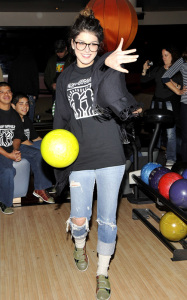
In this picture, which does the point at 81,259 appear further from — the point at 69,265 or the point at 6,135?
the point at 6,135

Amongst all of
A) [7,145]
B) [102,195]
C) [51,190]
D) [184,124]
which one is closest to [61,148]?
[102,195]

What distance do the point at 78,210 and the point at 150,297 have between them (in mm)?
609

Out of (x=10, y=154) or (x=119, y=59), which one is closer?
(x=119, y=59)

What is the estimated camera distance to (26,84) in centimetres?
579

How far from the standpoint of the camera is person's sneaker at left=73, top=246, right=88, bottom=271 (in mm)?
2280

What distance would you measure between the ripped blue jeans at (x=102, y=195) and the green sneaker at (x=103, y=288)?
0.16 meters

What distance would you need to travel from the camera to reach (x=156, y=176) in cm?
272

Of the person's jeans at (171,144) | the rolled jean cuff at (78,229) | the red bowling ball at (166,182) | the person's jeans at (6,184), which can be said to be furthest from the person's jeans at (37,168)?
the person's jeans at (171,144)

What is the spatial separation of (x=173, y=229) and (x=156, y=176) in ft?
1.29

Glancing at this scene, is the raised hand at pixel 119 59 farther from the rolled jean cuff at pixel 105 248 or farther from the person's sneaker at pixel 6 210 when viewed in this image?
the person's sneaker at pixel 6 210

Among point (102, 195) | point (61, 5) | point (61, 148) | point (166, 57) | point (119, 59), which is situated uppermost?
point (61, 5)

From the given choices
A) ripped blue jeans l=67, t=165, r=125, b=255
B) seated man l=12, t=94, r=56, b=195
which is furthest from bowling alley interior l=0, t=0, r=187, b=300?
seated man l=12, t=94, r=56, b=195

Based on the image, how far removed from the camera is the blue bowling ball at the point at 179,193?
2.36 m

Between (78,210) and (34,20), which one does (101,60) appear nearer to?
(78,210)
